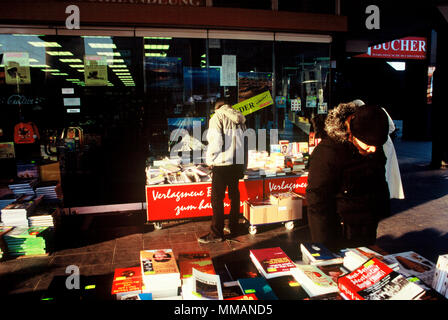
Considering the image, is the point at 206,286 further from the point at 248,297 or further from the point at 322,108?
the point at 322,108

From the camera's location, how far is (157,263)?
204 centimetres

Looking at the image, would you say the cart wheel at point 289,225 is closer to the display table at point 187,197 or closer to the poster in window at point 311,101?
the display table at point 187,197

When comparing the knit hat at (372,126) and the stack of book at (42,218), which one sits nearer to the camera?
the knit hat at (372,126)

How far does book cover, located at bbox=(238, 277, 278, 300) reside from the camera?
69.0 inches

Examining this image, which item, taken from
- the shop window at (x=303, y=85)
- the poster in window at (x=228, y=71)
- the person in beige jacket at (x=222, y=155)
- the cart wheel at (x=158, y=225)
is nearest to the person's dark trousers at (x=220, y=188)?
the person in beige jacket at (x=222, y=155)

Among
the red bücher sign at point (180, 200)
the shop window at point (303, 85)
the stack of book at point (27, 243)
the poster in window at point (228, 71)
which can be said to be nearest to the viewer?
the stack of book at point (27, 243)

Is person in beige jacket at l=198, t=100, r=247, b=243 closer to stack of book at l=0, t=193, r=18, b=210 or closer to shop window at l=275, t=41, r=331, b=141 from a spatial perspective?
shop window at l=275, t=41, r=331, b=141

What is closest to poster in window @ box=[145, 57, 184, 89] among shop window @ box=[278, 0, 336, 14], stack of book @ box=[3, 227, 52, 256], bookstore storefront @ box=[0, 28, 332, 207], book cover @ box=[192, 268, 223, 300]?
bookstore storefront @ box=[0, 28, 332, 207]

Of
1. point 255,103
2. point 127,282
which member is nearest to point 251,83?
point 255,103

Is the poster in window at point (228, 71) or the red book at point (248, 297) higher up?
the poster in window at point (228, 71)

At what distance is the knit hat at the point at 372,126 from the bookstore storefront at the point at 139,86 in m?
4.46

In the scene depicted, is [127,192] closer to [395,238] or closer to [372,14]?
[395,238]

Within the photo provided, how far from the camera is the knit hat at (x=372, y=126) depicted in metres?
1.90

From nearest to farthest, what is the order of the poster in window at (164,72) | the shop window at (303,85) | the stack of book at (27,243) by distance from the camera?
the stack of book at (27,243) < the poster in window at (164,72) < the shop window at (303,85)
